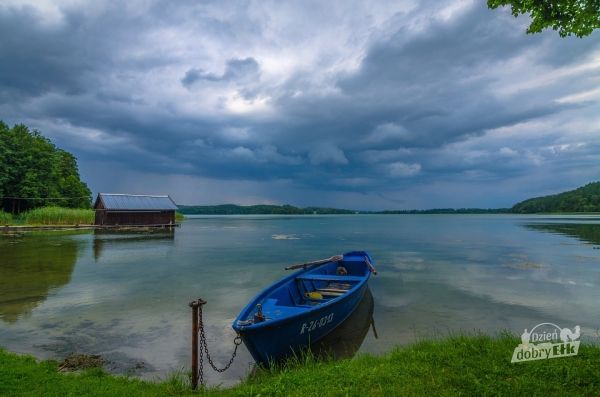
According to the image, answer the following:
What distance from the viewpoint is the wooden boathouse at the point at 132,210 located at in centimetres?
5378

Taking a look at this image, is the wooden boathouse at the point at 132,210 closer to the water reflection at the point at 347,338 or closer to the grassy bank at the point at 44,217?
the grassy bank at the point at 44,217

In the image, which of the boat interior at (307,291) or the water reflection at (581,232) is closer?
the boat interior at (307,291)

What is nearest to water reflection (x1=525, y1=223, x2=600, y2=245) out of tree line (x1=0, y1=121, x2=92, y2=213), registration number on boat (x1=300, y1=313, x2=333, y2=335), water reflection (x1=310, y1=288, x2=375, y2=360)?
water reflection (x1=310, y1=288, x2=375, y2=360)

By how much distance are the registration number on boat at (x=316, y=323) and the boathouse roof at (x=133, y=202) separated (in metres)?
53.2

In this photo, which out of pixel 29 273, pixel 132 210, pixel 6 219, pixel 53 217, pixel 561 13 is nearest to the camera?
pixel 561 13

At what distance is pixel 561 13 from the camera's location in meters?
7.47

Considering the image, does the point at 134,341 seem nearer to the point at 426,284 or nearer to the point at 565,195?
the point at 426,284

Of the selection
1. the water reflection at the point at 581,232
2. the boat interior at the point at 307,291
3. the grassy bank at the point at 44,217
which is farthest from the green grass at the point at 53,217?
the water reflection at the point at 581,232

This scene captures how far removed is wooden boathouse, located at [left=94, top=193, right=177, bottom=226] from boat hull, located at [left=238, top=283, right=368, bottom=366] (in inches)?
2101

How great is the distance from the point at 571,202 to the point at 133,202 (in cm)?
17753

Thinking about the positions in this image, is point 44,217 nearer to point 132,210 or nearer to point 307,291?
point 132,210

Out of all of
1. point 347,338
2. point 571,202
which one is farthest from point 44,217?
point 571,202

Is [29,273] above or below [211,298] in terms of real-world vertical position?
above

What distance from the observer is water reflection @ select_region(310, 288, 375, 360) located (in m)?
9.43
